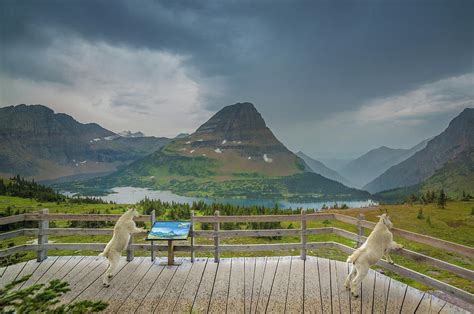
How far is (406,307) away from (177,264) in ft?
18.6

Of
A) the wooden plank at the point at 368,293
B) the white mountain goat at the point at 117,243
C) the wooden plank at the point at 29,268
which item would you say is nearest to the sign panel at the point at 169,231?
the white mountain goat at the point at 117,243

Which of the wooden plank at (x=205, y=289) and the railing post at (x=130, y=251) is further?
the railing post at (x=130, y=251)

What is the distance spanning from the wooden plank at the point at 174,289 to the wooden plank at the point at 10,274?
4119mm

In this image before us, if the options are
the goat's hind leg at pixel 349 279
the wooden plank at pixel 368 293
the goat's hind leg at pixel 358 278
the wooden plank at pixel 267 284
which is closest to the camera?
the wooden plank at pixel 368 293

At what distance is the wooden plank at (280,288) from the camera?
230 inches

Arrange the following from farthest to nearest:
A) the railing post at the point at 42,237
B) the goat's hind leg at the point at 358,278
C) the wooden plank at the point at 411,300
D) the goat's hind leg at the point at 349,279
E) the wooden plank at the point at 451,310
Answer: the railing post at the point at 42,237 → the goat's hind leg at the point at 349,279 → the goat's hind leg at the point at 358,278 → the wooden plank at the point at 411,300 → the wooden plank at the point at 451,310

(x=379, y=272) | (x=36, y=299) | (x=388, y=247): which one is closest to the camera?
(x=36, y=299)

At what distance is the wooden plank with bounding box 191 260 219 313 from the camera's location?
231 inches

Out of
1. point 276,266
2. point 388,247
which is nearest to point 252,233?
point 276,266

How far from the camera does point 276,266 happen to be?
7945 millimetres

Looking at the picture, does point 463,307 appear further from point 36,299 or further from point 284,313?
point 36,299

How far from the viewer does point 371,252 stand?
6.15 meters

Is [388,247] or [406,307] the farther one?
[388,247]

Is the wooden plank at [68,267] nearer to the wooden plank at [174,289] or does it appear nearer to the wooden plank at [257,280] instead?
the wooden plank at [174,289]
